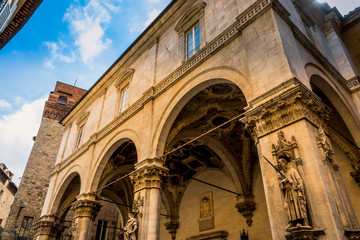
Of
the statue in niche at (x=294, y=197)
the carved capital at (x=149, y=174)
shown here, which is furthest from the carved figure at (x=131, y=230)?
the statue in niche at (x=294, y=197)

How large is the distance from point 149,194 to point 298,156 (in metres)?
4.49

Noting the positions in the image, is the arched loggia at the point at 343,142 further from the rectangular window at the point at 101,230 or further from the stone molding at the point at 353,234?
the rectangular window at the point at 101,230

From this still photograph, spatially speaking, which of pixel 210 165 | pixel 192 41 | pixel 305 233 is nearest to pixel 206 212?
pixel 210 165

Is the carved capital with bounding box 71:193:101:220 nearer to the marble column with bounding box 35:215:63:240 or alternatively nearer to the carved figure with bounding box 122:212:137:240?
the carved figure with bounding box 122:212:137:240

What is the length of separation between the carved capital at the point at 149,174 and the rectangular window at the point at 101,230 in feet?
42.1

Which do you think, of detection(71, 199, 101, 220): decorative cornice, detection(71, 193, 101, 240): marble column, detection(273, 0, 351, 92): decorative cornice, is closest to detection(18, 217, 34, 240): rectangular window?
detection(71, 193, 101, 240): marble column

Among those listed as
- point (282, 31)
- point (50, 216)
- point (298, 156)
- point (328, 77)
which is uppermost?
point (328, 77)

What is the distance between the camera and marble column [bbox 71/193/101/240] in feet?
34.3

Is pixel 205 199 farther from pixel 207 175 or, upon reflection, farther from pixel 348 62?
pixel 348 62

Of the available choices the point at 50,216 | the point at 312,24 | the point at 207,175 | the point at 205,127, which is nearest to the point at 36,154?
the point at 50,216

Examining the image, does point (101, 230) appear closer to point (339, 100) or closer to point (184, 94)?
point (184, 94)

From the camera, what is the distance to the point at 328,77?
8227 millimetres

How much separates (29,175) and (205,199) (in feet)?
45.2

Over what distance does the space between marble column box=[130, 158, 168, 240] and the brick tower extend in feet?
47.0
